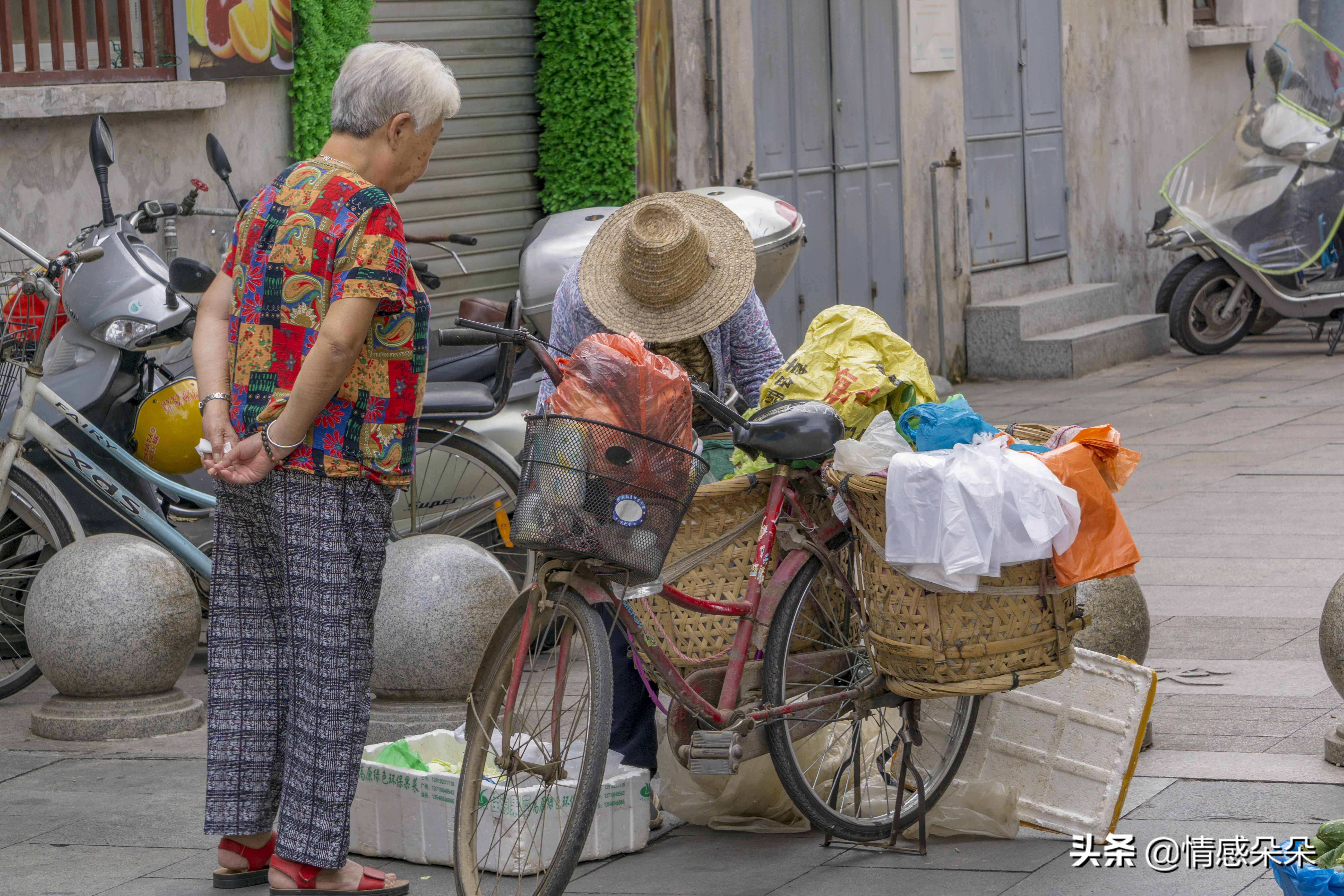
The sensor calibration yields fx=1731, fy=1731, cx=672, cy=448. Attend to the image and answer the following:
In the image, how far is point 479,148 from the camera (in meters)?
9.19

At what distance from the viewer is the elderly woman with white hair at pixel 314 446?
353cm

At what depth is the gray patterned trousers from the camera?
12.0ft

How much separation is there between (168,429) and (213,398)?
2167 millimetres

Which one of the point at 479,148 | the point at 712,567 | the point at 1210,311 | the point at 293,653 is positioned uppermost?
the point at 479,148

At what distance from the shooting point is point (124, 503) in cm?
548

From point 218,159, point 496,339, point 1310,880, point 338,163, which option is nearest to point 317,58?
point 218,159

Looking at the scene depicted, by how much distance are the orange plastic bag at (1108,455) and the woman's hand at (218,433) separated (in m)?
1.78

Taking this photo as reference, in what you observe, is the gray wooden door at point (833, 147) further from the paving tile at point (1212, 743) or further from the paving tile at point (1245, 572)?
the paving tile at point (1212, 743)

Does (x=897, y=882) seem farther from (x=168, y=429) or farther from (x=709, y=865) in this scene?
(x=168, y=429)

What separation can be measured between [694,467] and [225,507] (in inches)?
40.9

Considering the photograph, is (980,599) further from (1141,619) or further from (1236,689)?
(1236,689)

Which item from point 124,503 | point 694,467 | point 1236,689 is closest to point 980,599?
Result: point 694,467

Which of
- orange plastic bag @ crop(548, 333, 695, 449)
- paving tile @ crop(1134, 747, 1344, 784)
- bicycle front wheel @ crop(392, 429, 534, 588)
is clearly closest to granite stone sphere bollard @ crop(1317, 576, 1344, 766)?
paving tile @ crop(1134, 747, 1344, 784)

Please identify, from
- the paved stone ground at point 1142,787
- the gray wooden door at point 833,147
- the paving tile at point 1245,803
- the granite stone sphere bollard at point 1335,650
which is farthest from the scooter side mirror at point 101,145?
the gray wooden door at point 833,147
